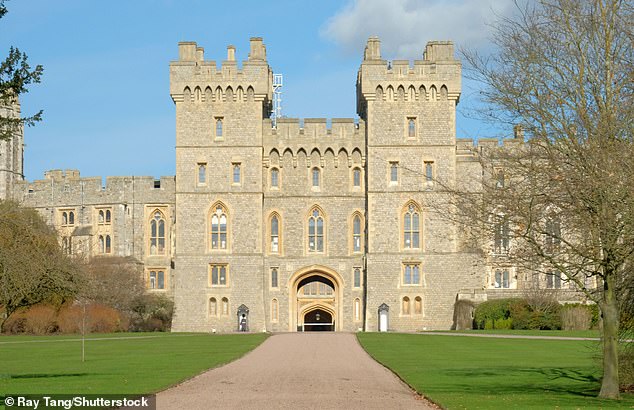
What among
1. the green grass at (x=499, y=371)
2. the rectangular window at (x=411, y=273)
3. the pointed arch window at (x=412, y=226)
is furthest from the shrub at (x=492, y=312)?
the green grass at (x=499, y=371)

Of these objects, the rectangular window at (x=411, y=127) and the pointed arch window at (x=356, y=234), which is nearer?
the rectangular window at (x=411, y=127)

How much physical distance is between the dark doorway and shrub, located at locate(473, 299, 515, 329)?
28.0 feet

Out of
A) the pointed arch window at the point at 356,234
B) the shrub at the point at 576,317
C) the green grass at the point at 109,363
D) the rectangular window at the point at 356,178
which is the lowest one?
the green grass at the point at 109,363

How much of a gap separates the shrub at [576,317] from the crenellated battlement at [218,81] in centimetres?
1728

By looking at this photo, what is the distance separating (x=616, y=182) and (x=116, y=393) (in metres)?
8.99

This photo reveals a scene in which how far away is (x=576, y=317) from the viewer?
47094mm

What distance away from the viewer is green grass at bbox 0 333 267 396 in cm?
1992

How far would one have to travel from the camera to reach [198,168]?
5100 centimetres

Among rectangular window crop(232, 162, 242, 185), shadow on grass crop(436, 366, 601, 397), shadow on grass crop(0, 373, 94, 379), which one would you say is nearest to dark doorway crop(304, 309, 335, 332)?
rectangular window crop(232, 162, 242, 185)

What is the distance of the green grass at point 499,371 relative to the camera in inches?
709

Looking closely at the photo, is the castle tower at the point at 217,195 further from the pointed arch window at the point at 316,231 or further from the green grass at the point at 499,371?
the green grass at the point at 499,371

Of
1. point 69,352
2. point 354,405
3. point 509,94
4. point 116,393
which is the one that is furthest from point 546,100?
point 69,352

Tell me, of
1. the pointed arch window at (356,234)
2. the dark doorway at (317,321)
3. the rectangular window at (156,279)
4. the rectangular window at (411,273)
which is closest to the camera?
the rectangular window at (411,273)

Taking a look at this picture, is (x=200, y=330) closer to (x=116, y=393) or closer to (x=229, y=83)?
(x=229, y=83)
